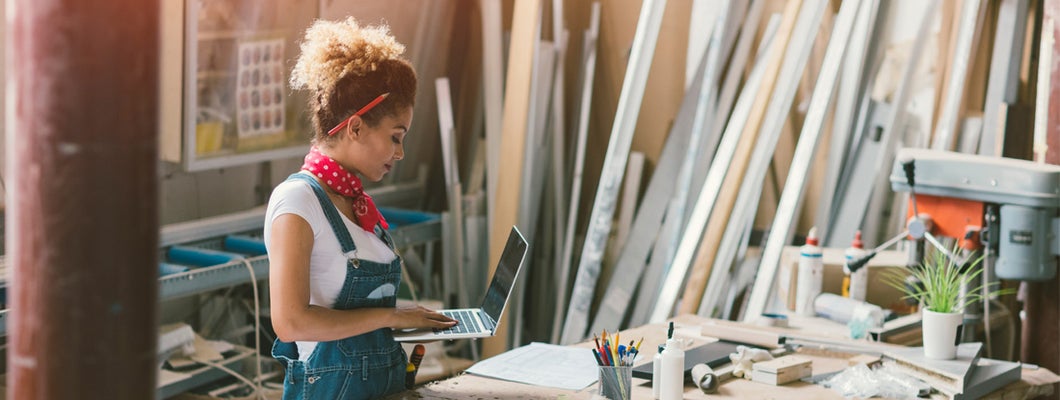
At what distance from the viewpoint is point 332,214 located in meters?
2.44

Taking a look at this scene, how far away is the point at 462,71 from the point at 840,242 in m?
1.92

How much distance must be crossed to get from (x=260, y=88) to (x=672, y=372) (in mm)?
2378

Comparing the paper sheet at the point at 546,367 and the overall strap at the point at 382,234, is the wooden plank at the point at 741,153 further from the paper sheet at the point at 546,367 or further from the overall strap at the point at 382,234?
the overall strap at the point at 382,234

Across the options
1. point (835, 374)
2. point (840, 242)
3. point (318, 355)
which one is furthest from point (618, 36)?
point (318, 355)

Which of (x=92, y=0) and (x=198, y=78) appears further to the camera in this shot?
(x=198, y=78)

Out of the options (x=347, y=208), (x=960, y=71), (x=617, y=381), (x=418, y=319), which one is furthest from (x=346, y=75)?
(x=960, y=71)

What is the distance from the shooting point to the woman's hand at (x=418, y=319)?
8.28ft

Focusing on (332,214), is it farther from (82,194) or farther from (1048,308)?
(1048,308)

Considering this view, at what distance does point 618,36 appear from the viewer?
5320 mm

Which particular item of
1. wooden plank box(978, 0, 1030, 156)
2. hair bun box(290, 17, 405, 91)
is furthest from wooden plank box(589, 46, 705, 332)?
hair bun box(290, 17, 405, 91)

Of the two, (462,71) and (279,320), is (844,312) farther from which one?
(462,71)

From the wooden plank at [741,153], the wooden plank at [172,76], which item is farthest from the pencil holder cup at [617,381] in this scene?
the wooden plank at [741,153]

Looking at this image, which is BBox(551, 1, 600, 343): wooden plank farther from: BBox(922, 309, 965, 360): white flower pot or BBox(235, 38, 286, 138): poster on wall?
BBox(922, 309, 965, 360): white flower pot

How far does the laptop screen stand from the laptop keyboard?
0.04m
